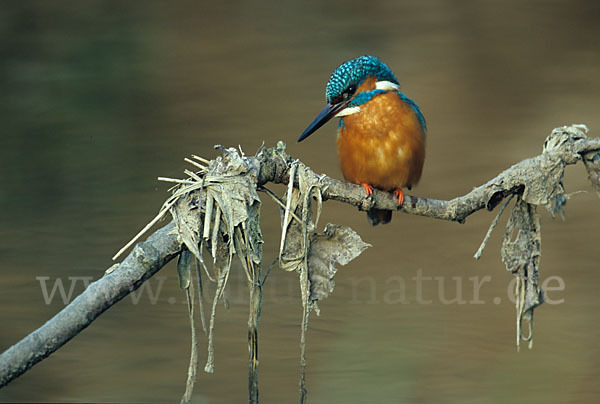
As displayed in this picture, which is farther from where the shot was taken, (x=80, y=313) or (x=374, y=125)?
(x=374, y=125)

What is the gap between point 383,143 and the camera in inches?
60.6

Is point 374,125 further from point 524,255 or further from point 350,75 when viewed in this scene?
Result: point 524,255

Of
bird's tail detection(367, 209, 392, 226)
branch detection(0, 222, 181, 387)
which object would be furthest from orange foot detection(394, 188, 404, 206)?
branch detection(0, 222, 181, 387)

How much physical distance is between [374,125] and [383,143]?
5 cm

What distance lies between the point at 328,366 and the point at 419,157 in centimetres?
141

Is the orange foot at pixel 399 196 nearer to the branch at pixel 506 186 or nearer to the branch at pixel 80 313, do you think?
the branch at pixel 506 186

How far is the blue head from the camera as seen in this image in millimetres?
1428

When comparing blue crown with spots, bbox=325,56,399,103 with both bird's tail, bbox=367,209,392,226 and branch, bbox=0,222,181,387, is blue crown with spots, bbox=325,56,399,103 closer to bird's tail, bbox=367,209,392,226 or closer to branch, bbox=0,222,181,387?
bird's tail, bbox=367,209,392,226

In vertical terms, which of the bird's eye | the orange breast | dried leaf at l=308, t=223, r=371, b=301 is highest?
the bird's eye

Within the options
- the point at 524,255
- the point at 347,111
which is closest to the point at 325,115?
the point at 347,111

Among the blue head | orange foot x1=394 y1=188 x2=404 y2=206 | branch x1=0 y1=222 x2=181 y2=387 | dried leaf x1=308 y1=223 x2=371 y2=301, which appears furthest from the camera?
the blue head

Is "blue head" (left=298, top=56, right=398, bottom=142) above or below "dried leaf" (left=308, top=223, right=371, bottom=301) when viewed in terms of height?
above

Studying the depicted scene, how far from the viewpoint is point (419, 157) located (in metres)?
1.60

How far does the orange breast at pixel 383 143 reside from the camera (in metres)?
1.50
